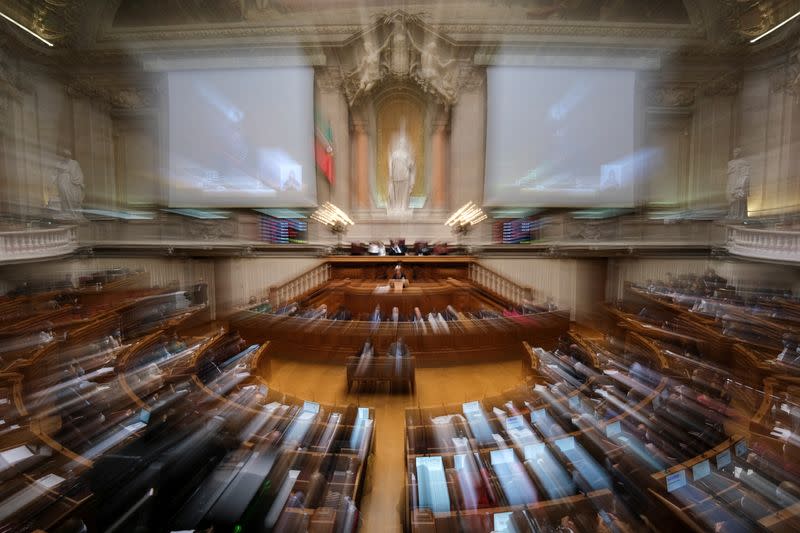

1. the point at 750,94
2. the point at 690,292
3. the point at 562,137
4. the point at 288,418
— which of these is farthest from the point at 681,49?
the point at 288,418

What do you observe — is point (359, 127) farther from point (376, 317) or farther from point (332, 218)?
point (376, 317)

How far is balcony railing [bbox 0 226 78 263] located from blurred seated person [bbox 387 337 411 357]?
2.16 m

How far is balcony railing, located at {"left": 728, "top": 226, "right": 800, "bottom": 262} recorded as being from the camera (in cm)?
148

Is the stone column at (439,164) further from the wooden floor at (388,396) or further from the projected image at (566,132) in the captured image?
the wooden floor at (388,396)

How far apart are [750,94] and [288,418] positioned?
3.24 m

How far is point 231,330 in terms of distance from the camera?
1.89m

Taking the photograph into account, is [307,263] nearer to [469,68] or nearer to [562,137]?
[562,137]

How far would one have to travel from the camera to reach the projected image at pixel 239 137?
6.60ft

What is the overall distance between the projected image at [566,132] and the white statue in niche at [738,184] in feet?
1.66

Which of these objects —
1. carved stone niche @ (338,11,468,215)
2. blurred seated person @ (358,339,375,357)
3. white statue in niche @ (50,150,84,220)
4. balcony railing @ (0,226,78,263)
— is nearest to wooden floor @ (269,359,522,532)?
blurred seated person @ (358,339,375,357)

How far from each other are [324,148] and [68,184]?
2846 mm

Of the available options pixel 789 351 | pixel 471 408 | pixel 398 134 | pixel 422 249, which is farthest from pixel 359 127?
pixel 789 351

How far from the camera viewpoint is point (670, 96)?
185 cm

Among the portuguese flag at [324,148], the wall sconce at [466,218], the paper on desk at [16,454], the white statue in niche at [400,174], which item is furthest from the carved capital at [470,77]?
the paper on desk at [16,454]
